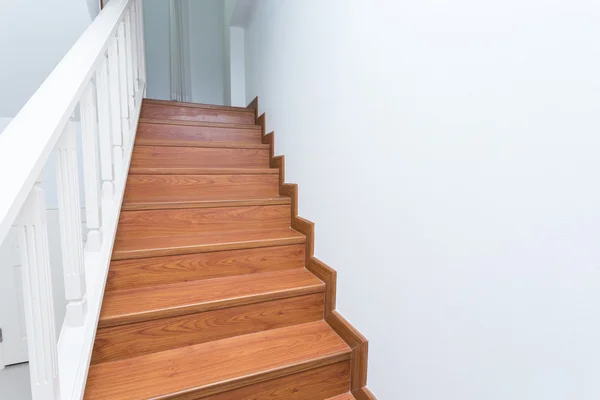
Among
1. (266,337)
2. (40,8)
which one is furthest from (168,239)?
(40,8)

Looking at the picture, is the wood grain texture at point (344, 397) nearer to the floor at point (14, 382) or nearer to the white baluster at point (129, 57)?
the white baluster at point (129, 57)

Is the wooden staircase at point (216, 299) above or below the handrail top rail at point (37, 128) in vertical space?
below

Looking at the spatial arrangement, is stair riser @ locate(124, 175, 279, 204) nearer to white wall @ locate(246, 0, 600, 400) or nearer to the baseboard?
the baseboard

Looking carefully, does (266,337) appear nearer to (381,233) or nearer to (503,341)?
(381,233)

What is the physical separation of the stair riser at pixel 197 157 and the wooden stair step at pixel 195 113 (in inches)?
21.8

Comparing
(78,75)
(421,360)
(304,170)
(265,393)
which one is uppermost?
(78,75)

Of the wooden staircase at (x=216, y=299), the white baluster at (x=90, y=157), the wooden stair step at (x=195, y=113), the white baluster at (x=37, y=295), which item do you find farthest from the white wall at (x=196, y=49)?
the white baluster at (x=37, y=295)

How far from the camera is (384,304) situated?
39.7 inches

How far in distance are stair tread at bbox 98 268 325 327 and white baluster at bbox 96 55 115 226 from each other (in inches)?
12.7

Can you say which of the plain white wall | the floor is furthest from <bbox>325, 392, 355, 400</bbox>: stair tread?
the plain white wall

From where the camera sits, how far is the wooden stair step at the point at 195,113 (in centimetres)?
237

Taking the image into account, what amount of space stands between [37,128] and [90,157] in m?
0.37

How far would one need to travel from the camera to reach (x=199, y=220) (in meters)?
1.62

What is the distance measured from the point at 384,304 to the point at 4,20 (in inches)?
94.2
